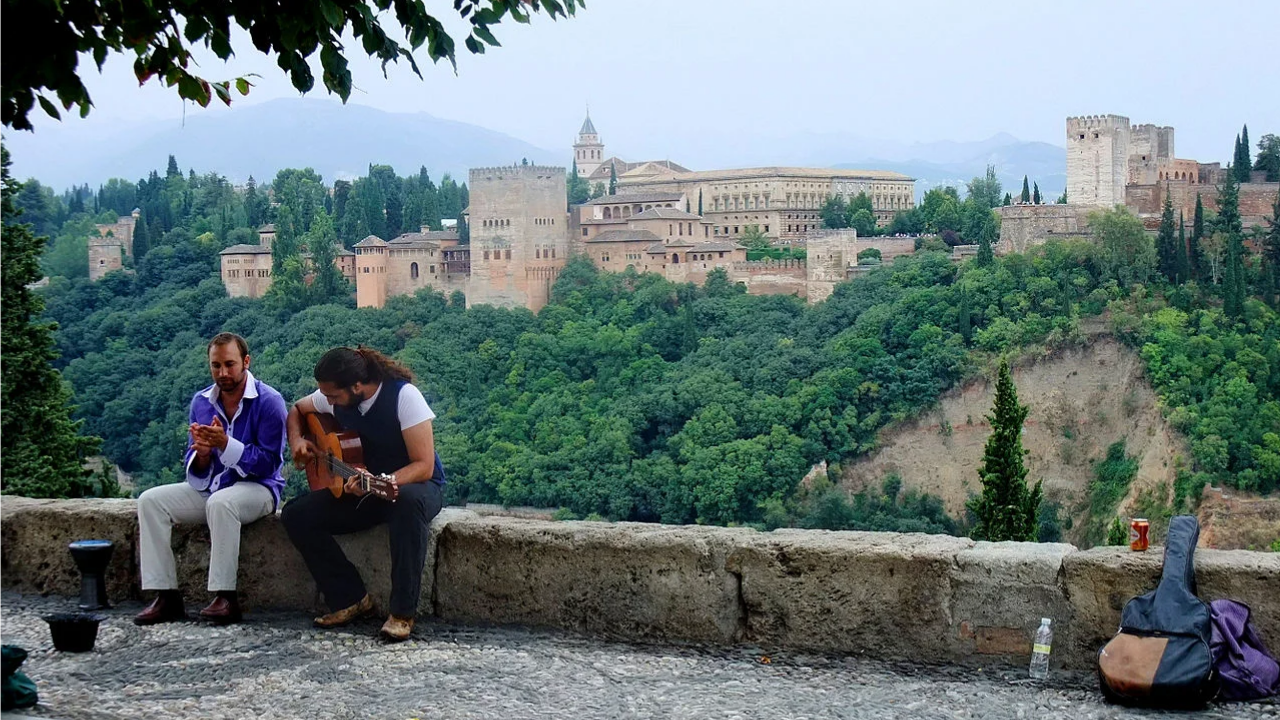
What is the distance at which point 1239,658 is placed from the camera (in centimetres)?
446

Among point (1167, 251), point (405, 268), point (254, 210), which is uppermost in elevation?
point (254, 210)

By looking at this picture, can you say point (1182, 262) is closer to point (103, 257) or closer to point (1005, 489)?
point (1005, 489)

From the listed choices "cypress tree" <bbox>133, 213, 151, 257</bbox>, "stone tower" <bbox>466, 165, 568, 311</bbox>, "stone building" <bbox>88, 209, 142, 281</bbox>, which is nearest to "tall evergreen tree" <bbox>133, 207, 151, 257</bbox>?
"cypress tree" <bbox>133, 213, 151, 257</bbox>

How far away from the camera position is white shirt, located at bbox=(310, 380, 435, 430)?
5621 millimetres

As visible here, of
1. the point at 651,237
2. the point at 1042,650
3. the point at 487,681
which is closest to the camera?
the point at 1042,650

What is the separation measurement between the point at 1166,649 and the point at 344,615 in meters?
2.78

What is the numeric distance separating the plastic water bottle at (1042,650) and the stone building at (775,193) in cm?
5517

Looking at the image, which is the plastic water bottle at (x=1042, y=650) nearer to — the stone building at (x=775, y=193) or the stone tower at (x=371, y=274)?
the stone tower at (x=371, y=274)

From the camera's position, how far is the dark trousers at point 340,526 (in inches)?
216

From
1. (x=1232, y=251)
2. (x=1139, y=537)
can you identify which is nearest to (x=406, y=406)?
(x=1139, y=537)

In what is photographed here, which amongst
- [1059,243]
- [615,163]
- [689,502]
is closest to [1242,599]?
[689,502]

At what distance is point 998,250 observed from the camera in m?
46.9

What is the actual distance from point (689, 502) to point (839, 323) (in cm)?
951

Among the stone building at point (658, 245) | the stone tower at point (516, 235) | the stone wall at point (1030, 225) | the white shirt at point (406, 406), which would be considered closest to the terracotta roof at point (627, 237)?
the stone building at point (658, 245)
